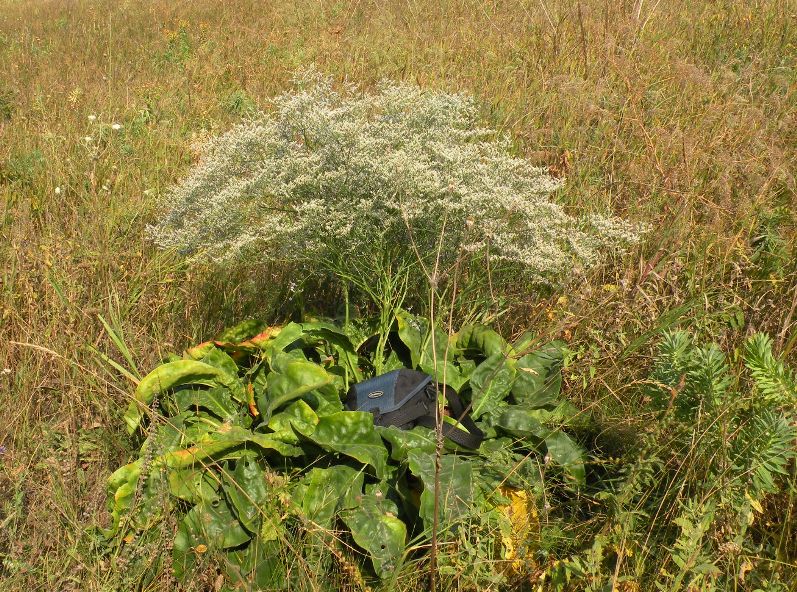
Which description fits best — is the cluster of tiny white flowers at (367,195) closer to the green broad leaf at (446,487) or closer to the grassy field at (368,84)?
the grassy field at (368,84)

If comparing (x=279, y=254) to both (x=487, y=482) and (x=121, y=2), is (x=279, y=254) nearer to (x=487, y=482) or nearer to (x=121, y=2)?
(x=487, y=482)

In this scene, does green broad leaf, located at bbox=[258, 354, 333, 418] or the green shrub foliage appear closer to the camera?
the green shrub foliage

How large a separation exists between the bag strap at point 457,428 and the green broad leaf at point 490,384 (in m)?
0.06

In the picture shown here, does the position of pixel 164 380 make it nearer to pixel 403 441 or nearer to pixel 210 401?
pixel 210 401

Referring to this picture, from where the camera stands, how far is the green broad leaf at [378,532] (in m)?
1.89

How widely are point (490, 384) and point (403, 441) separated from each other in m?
0.44

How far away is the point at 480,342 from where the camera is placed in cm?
260

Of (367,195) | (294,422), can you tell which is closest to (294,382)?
(294,422)

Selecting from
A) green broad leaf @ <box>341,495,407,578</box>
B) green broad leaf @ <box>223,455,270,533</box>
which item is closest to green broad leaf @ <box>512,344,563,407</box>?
green broad leaf @ <box>341,495,407,578</box>

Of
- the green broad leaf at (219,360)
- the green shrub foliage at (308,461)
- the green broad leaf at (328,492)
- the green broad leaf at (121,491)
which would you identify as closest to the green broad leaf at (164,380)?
the green shrub foliage at (308,461)

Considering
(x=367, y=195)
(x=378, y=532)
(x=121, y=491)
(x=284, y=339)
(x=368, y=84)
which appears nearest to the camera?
(x=378, y=532)

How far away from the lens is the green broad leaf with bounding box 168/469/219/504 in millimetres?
2064

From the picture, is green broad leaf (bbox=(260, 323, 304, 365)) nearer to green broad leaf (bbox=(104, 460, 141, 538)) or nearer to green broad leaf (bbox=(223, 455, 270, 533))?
green broad leaf (bbox=(223, 455, 270, 533))

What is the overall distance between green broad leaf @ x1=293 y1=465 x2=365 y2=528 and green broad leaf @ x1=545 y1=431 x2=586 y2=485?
0.60 meters
